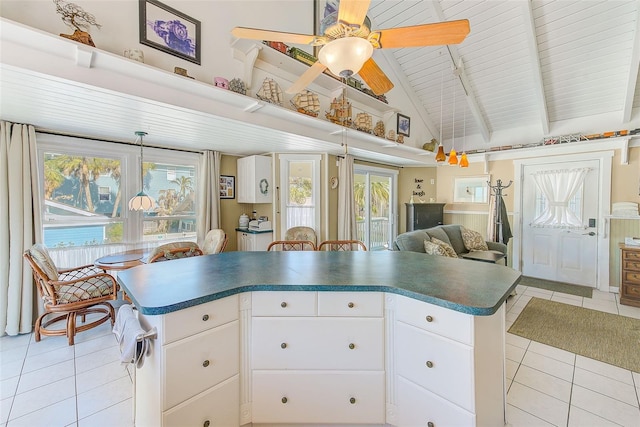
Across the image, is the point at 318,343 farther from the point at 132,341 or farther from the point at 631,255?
the point at 631,255

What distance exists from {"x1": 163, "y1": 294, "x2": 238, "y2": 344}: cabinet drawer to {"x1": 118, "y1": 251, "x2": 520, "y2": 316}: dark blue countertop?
0.15 feet

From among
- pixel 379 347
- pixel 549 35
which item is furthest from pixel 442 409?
pixel 549 35

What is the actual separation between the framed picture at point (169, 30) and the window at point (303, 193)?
223 centimetres

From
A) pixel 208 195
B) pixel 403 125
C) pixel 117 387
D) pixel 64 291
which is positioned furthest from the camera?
pixel 403 125

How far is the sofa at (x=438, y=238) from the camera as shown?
3625 mm

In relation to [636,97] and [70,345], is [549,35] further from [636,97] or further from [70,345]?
[70,345]

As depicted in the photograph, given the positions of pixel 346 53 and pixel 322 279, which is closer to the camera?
pixel 346 53

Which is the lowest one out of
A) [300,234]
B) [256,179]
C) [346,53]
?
[300,234]

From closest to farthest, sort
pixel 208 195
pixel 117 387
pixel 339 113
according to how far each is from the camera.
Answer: pixel 117 387, pixel 339 113, pixel 208 195

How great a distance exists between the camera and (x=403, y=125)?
5.20m

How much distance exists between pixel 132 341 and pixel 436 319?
1.49 metres

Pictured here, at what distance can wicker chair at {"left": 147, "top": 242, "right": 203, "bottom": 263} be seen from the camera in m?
2.86

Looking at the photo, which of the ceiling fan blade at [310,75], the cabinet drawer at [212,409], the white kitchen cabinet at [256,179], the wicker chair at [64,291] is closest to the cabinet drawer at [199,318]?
the cabinet drawer at [212,409]

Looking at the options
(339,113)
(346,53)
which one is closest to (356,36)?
(346,53)
